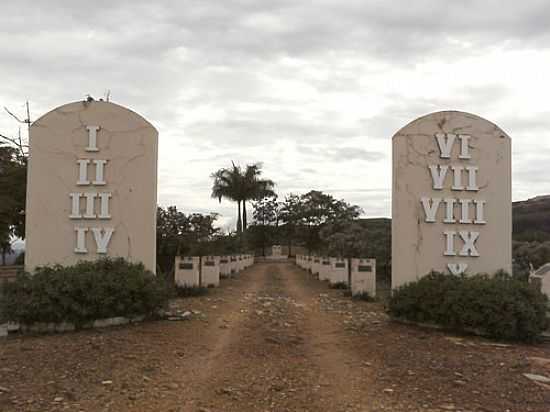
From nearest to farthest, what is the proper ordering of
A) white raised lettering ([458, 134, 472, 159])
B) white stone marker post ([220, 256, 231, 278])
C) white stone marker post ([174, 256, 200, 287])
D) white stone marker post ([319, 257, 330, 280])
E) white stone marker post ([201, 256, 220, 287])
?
1. white raised lettering ([458, 134, 472, 159])
2. white stone marker post ([174, 256, 200, 287])
3. white stone marker post ([201, 256, 220, 287])
4. white stone marker post ([319, 257, 330, 280])
5. white stone marker post ([220, 256, 231, 278])

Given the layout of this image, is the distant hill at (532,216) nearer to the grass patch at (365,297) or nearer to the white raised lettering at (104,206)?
the grass patch at (365,297)

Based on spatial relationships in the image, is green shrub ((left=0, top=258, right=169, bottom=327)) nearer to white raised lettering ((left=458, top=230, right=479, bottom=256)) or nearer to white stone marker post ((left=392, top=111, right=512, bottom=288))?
white stone marker post ((left=392, top=111, right=512, bottom=288))

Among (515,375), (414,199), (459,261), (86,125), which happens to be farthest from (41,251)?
(515,375)

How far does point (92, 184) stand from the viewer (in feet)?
40.5

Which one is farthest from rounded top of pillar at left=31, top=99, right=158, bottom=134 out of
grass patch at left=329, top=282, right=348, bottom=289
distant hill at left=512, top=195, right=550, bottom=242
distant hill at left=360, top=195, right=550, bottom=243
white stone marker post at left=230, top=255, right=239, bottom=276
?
distant hill at left=512, top=195, right=550, bottom=242

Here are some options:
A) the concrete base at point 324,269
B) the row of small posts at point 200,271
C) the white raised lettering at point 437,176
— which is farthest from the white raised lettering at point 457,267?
the concrete base at point 324,269

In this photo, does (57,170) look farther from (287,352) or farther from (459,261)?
(459,261)

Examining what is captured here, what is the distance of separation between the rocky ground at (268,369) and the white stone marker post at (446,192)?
192 centimetres

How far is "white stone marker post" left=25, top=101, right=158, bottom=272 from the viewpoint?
12266 millimetres

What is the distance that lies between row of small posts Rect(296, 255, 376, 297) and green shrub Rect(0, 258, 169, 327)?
7480 millimetres

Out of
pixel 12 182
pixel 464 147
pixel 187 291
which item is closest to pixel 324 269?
pixel 187 291

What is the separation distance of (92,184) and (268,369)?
6.38 metres

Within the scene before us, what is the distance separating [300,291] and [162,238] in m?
5.02

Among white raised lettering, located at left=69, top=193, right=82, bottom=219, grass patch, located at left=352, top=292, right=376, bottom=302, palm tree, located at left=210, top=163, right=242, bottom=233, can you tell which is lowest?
grass patch, located at left=352, top=292, right=376, bottom=302
